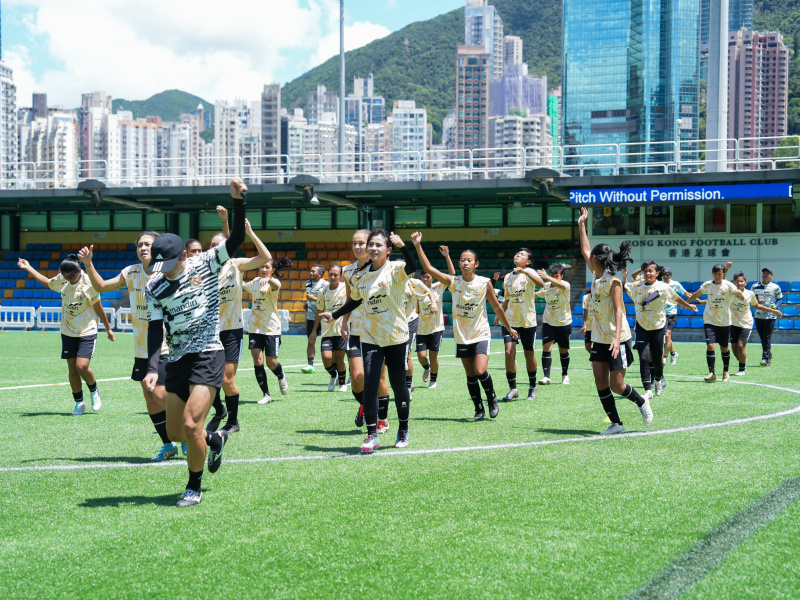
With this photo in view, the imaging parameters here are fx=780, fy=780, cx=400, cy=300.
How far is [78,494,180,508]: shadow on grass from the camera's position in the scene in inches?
215

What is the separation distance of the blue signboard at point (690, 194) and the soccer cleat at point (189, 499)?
23894mm

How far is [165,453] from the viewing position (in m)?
7.11

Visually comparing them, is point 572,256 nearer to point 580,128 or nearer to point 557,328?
point 557,328

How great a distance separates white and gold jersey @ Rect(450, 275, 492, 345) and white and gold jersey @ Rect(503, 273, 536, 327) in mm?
2656

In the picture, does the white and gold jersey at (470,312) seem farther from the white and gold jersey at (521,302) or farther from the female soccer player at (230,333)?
the white and gold jersey at (521,302)

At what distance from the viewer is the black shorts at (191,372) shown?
5520mm

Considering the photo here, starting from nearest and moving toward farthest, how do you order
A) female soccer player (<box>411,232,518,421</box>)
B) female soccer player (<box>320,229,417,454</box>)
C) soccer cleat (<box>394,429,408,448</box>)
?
female soccer player (<box>320,229,417,454</box>), soccer cleat (<box>394,429,408,448</box>), female soccer player (<box>411,232,518,421</box>)

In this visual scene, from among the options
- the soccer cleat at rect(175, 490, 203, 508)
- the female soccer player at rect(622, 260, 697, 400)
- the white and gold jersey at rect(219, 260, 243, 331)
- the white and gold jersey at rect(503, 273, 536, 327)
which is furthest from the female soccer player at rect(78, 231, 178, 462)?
the female soccer player at rect(622, 260, 697, 400)

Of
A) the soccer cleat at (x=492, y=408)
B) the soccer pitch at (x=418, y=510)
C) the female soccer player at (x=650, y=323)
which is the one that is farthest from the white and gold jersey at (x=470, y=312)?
the female soccer player at (x=650, y=323)

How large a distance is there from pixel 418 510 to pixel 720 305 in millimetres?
11084

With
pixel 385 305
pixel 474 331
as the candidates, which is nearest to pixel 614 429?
pixel 474 331

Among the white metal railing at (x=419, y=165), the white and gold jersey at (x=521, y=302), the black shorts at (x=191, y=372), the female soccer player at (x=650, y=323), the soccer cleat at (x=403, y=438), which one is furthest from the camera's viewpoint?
the white metal railing at (x=419, y=165)

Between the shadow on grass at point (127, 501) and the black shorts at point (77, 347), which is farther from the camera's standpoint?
the black shorts at point (77, 347)

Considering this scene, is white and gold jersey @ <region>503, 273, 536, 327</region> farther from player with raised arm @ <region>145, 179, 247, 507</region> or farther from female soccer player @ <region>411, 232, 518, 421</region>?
player with raised arm @ <region>145, 179, 247, 507</region>
